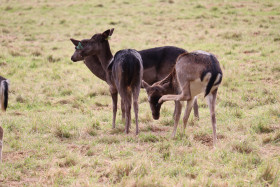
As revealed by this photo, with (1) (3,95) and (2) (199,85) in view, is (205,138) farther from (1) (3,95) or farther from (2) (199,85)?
(1) (3,95)

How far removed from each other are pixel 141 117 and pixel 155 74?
93 cm

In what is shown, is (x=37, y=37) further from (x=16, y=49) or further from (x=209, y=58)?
(x=209, y=58)

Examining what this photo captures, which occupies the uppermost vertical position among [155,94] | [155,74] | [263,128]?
[155,74]

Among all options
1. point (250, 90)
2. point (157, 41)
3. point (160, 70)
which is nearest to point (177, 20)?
point (157, 41)

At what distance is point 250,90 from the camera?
9617mm

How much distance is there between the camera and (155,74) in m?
8.27

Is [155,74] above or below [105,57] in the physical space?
below

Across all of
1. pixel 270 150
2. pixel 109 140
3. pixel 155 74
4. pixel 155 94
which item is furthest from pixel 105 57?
pixel 270 150

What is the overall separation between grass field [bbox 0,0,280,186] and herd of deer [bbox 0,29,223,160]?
580 mm

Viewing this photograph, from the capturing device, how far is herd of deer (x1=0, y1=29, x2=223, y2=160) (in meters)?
6.08

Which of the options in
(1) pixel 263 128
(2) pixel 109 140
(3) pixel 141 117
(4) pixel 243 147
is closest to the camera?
(4) pixel 243 147

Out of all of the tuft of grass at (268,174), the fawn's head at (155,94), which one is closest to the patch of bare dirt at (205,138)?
the fawn's head at (155,94)

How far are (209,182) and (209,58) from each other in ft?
6.87

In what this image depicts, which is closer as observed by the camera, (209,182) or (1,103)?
(209,182)
